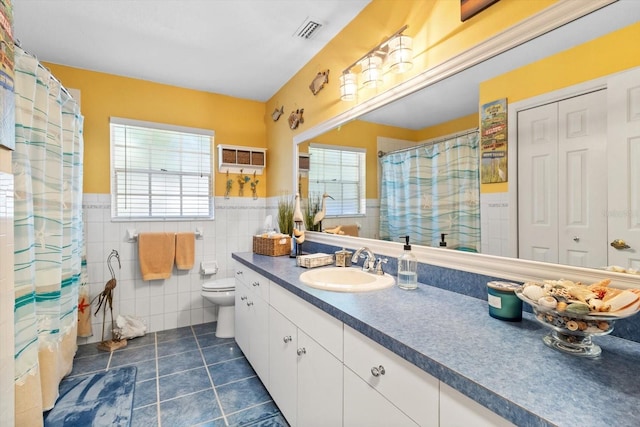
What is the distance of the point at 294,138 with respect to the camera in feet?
9.16

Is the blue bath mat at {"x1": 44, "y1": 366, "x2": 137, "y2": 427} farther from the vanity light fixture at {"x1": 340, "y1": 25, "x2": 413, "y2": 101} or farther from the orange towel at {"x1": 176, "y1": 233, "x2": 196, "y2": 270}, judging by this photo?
the vanity light fixture at {"x1": 340, "y1": 25, "x2": 413, "y2": 101}

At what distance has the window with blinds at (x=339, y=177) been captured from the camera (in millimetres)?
2012

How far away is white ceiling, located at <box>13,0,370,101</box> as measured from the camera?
74.2 inches

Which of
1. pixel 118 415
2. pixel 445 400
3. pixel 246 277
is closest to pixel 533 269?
pixel 445 400

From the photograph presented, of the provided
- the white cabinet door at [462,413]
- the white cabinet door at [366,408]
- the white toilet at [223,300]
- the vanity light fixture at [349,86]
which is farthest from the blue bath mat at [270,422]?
the vanity light fixture at [349,86]

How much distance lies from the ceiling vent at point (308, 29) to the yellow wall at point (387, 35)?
0.53 ft

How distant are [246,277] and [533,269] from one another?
5.81 ft

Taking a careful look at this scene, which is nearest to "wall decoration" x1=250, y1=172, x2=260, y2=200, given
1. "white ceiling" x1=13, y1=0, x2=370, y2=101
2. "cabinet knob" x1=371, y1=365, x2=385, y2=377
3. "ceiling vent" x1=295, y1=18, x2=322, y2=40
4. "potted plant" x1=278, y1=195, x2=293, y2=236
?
"potted plant" x1=278, y1=195, x2=293, y2=236

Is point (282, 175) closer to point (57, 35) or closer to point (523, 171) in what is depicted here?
point (57, 35)

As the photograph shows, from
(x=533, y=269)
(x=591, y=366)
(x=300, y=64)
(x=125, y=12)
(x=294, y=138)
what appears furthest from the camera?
(x=294, y=138)

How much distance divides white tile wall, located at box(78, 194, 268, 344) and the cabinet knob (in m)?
2.58

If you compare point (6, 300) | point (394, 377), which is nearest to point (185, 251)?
point (6, 300)

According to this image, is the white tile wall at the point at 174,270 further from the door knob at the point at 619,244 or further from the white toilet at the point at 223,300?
the door knob at the point at 619,244

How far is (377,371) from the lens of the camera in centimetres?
94
